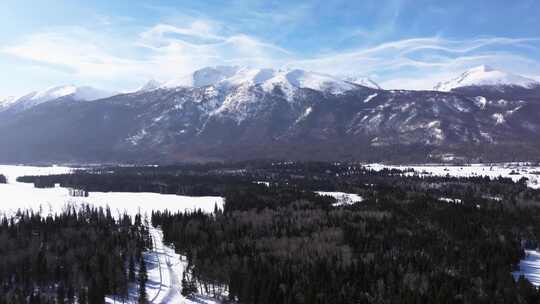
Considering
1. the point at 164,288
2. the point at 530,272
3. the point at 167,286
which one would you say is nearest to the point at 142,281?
the point at 164,288

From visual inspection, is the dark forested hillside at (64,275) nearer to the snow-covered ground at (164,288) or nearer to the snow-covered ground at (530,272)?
the snow-covered ground at (164,288)

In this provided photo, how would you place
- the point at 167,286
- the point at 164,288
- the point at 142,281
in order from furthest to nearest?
the point at 167,286 → the point at 164,288 → the point at 142,281

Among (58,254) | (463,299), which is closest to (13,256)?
(58,254)

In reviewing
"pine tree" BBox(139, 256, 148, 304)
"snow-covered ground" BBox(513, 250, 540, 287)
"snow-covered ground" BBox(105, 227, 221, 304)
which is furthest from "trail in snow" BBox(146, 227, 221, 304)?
"snow-covered ground" BBox(513, 250, 540, 287)

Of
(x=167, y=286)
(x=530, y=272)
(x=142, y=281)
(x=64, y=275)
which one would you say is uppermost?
(x=530, y=272)

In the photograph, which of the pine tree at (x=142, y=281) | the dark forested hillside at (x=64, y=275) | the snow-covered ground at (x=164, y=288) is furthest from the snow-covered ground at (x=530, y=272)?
the dark forested hillside at (x=64, y=275)

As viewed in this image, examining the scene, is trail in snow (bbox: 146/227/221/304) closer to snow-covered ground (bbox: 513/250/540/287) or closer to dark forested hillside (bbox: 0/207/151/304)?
dark forested hillside (bbox: 0/207/151/304)

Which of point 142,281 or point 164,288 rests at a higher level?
point 142,281

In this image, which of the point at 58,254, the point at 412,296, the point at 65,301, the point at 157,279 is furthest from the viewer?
the point at 58,254

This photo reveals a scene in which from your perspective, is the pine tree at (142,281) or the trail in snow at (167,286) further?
the trail in snow at (167,286)

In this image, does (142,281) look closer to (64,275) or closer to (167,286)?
(167,286)

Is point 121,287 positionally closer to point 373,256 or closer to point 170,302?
point 170,302
